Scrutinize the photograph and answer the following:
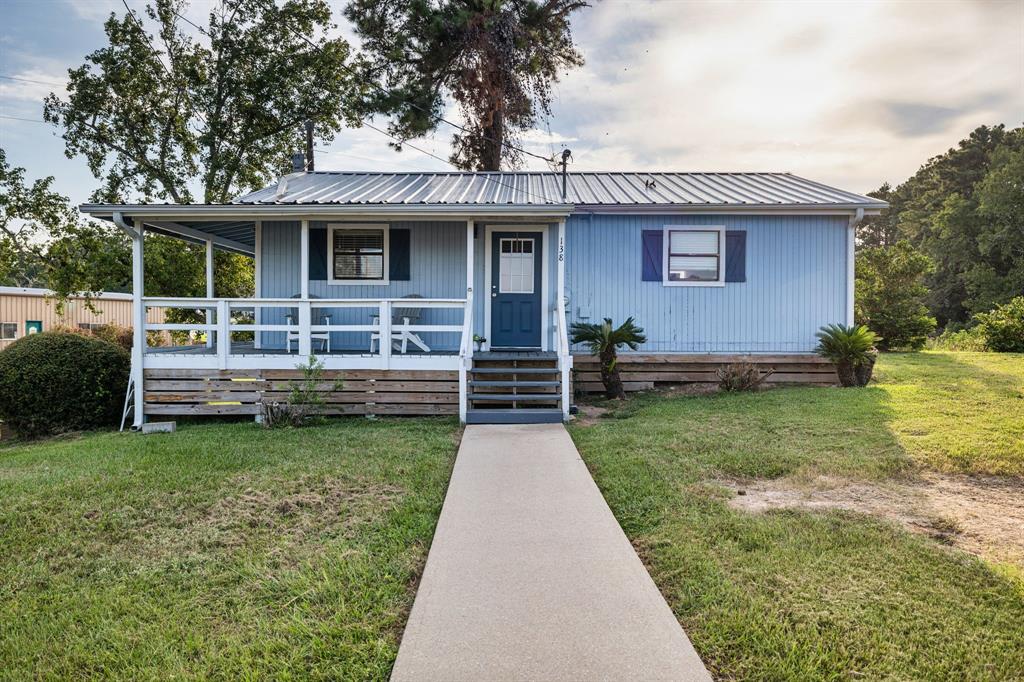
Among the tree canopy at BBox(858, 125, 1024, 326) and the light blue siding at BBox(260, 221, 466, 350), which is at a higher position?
the tree canopy at BBox(858, 125, 1024, 326)

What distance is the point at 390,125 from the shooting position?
18547mm

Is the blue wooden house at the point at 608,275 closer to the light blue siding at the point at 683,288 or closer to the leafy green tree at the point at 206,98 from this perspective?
the light blue siding at the point at 683,288

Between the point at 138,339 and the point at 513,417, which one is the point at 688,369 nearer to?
the point at 513,417

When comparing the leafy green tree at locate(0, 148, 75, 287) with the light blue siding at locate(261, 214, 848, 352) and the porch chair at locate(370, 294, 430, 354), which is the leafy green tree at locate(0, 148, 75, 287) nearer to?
the light blue siding at locate(261, 214, 848, 352)

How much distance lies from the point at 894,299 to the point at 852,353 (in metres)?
8.08

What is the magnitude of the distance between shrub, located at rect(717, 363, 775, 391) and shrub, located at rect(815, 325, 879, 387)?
A: 3.58 ft

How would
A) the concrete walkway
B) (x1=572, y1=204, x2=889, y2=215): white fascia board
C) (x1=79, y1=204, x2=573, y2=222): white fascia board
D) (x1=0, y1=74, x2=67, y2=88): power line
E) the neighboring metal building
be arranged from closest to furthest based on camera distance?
the concrete walkway, (x1=79, y1=204, x2=573, y2=222): white fascia board, (x1=572, y1=204, x2=889, y2=215): white fascia board, (x1=0, y1=74, x2=67, y2=88): power line, the neighboring metal building

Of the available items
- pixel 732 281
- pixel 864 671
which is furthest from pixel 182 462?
pixel 732 281

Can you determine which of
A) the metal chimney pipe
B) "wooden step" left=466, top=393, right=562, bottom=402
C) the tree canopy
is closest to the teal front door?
"wooden step" left=466, top=393, right=562, bottom=402

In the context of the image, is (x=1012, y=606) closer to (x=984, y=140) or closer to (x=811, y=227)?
(x=811, y=227)

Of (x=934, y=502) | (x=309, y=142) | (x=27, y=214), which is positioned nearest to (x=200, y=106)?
(x=309, y=142)

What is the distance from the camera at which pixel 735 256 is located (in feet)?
32.7

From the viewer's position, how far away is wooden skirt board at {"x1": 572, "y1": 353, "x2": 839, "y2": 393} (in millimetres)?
9852

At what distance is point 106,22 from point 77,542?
20085 millimetres
